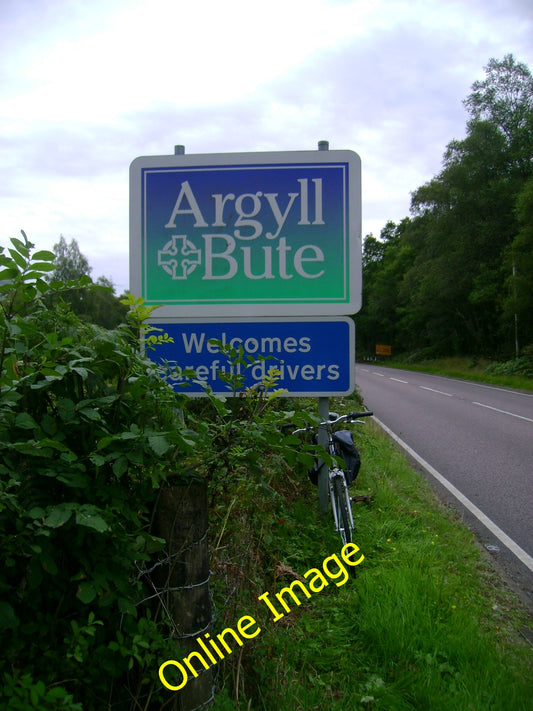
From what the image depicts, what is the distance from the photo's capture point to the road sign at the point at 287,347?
3.82 m

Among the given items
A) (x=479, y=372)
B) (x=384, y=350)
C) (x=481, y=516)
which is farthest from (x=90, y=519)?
(x=384, y=350)

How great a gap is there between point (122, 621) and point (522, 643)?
2.27m

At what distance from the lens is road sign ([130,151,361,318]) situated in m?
3.85

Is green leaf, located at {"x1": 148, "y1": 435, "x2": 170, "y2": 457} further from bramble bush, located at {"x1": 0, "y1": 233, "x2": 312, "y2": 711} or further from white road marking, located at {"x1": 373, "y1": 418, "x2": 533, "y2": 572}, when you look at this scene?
white road marking, located at {"x1": 373, "y1": 418, "x2": 533, "y2": 572}

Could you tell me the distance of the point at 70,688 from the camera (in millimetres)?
1618

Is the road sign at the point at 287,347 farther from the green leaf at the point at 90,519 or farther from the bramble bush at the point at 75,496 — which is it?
the green leaf at the point at 90,519

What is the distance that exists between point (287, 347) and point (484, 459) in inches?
209

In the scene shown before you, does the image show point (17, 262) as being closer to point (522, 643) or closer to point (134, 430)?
point (134, 430)

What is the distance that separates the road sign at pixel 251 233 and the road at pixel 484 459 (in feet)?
8.12

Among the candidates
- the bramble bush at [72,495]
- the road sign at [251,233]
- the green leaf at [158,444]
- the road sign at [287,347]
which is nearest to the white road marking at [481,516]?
the road sign at [287,347]

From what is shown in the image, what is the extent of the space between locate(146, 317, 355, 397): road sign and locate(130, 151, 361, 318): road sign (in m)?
0.08

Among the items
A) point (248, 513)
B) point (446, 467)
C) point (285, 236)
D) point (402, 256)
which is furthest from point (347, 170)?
point (402, 256)

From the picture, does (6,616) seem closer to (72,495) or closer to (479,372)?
(72,495)

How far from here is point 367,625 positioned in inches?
110
